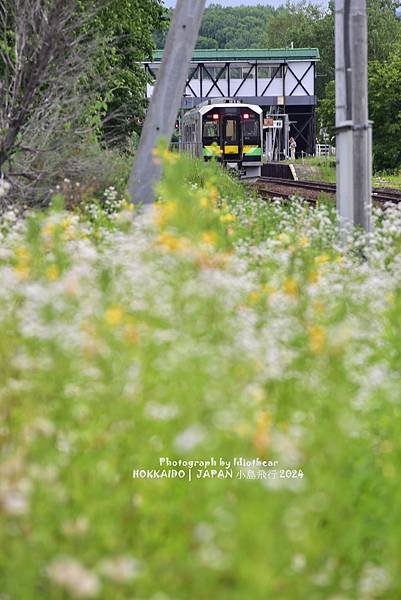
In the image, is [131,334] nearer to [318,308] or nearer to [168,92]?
[318,308]

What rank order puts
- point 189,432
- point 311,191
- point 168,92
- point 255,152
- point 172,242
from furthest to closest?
1. point 255,152
2. point 311,191
3. point 168,92
4. point 172,242
5. point 189,432

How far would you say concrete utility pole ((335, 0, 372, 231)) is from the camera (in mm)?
9922

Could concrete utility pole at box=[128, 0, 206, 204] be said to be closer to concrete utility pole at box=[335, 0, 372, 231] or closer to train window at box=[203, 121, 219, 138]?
concrete utility pole at box=[335, 0, 372, 231]

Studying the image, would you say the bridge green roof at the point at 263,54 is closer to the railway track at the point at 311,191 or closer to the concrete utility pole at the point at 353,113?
the railway track at the point at 311,191

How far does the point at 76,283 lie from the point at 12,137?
788cm

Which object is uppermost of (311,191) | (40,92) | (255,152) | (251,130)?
(40,92)

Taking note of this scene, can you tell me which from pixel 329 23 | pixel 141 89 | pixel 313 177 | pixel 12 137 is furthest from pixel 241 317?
pixel 329 23

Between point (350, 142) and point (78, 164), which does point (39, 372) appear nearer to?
point (350, 142)

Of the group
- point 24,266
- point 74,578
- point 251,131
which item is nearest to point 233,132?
point 251,131

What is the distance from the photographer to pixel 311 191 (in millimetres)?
26797

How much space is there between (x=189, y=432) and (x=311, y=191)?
79.9 feet

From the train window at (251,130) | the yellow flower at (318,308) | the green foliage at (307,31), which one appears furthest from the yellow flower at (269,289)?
the green foliage at (307,31)

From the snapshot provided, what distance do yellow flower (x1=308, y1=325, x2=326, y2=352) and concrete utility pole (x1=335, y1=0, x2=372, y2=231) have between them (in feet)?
18.4

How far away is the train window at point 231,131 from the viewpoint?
125ft
